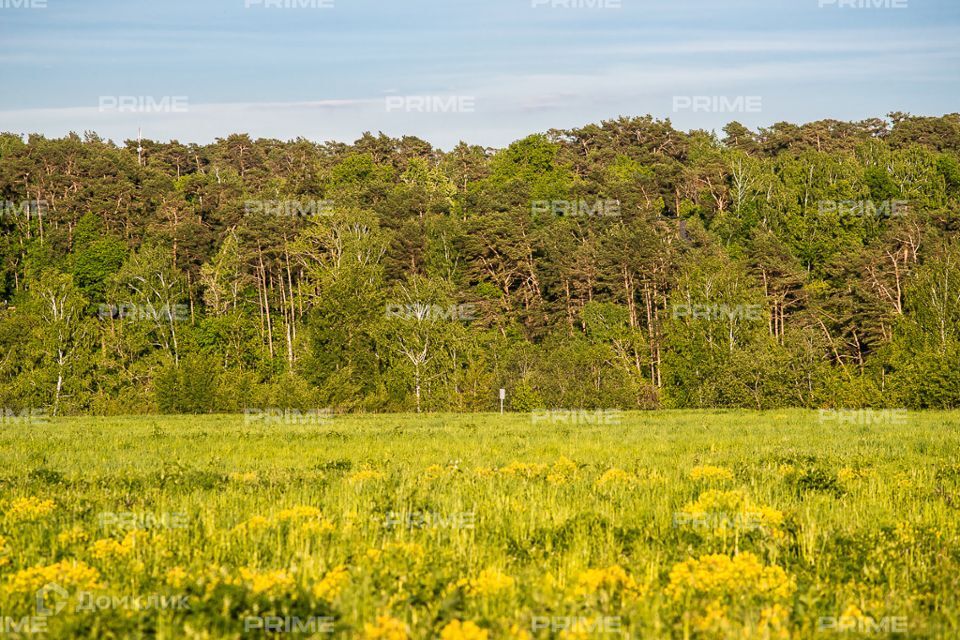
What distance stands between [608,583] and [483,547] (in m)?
2.17

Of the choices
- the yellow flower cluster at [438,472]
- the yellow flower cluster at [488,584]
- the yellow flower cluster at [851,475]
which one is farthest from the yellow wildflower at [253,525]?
the yellow flower cluster at [851,475]

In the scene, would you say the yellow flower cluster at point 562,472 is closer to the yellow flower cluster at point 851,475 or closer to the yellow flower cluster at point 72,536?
the yellow flower cluster at point 851,475

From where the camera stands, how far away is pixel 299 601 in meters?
7.39

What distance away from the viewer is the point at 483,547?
10.0m

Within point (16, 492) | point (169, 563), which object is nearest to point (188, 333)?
point (16, 492)

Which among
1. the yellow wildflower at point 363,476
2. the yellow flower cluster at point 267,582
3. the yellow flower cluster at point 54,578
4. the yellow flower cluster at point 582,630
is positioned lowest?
the yellow wildflower at point 363,476

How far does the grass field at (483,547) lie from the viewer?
717cm

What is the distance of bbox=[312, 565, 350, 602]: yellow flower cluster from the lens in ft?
25.3

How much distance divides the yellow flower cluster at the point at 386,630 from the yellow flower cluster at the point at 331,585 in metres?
0.91

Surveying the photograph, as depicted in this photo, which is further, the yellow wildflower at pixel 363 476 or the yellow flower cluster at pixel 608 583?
the yellow wildflower at pixel 363 476

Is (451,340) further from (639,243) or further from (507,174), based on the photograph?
(507,174)

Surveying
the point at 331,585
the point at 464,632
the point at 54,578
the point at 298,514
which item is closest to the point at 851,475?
the point at 298,514

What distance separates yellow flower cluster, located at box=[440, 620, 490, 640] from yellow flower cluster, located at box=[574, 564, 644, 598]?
146 centimetres

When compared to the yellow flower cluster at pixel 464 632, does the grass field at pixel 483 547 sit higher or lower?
lower
